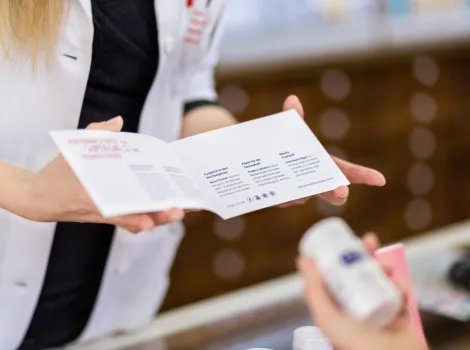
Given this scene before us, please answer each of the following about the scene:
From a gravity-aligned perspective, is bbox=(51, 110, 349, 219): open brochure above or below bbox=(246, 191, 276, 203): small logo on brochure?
above

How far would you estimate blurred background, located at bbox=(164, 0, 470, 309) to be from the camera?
2773mm

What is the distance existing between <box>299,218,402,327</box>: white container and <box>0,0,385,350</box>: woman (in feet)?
0.91

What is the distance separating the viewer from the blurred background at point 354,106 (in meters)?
2.77

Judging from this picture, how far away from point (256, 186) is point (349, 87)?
2385mm

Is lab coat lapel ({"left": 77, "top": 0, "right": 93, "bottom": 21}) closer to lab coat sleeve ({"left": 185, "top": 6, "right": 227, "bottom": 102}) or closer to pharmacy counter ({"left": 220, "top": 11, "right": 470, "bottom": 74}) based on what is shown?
lab coat sleeve ({"left": 185, "top": 6, "right": 227, "bottom": 102})

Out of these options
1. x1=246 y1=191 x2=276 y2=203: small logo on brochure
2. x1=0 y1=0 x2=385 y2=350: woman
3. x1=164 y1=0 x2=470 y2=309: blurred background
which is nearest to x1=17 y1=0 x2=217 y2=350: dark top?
x1=0 y1=0 x2=385 y2=350: woman

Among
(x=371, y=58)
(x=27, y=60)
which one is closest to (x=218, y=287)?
(x=371, y=58)

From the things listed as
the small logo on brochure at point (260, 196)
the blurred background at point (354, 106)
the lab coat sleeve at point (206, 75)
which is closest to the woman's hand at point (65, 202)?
the small logo on brochure at point (260, 196)

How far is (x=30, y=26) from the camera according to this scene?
0.86m

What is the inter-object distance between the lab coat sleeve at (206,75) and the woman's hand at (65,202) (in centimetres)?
48

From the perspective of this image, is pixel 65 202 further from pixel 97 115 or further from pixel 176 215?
pixel 97 115

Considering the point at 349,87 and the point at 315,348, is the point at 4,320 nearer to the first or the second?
the point at 315,348

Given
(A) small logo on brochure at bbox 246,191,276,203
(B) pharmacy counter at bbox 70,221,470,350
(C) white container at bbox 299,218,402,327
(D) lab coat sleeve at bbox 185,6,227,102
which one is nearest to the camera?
(C) white container at bbox 299,218,402,327

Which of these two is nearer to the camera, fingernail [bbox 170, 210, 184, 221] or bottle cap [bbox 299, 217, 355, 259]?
bottle cap [bbox 299, 217, 355, 259]
